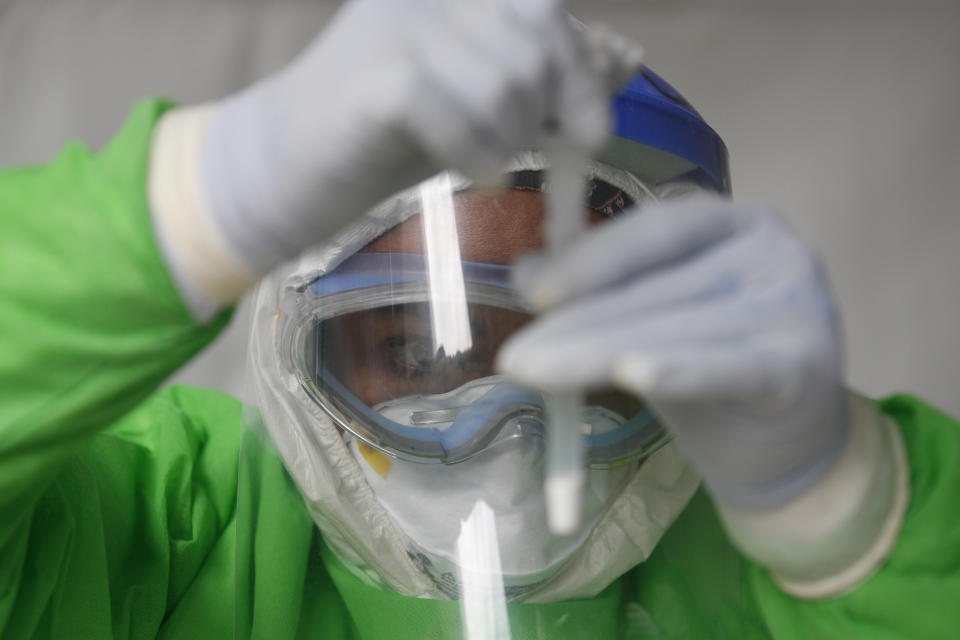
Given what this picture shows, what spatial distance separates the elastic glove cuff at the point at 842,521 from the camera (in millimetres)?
573

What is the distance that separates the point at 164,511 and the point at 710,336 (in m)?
0.58

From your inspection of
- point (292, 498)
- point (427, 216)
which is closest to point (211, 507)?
point (292, 498)

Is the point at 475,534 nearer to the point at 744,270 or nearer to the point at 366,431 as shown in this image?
the point at 366,431

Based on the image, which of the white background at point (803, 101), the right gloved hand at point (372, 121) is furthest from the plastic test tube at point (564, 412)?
the white background at point (803, 101)

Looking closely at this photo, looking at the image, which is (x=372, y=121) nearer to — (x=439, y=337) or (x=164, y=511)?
(x=439, y=337)

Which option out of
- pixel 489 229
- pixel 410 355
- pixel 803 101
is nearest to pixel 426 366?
pixel 410 355

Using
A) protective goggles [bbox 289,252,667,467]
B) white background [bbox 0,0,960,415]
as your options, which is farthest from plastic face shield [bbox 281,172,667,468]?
white background [bbox 0,0,960,415]

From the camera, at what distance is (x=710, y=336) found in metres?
0.48

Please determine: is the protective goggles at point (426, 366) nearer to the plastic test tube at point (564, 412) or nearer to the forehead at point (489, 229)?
the forehead at point (489, 229)

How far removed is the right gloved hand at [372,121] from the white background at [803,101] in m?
1.07

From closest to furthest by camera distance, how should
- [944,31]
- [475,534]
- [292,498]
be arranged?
[475,534] → [292,498] → [944,31]

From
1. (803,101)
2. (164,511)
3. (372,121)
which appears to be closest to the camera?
(372,121)

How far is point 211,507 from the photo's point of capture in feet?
3.02

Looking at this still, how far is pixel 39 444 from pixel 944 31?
1456mm
